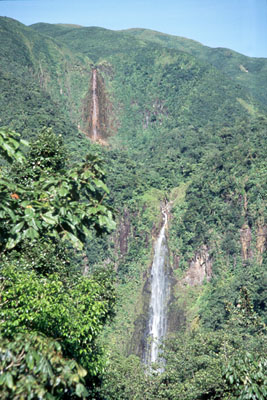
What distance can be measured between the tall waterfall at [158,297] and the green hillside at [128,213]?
0.76 metres

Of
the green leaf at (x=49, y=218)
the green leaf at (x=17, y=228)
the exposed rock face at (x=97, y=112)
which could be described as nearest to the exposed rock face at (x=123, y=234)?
the exposed rock face at (x=97, y=112)

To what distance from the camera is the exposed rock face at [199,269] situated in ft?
157

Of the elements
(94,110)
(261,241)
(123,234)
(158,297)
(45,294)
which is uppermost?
(45,294)

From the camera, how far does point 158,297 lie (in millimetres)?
48906

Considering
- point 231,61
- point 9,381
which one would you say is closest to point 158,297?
point 9,381

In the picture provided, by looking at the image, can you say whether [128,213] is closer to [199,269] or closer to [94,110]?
[199,269]

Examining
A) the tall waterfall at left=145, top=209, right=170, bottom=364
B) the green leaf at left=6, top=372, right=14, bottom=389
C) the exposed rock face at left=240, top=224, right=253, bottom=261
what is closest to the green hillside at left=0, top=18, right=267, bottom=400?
the green leaf at left=6, top=372, right=14, bottom=389

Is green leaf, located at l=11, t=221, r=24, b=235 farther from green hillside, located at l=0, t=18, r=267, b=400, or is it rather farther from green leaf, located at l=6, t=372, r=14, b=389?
green leaf, located at l=6, t=372, r=14, b=389

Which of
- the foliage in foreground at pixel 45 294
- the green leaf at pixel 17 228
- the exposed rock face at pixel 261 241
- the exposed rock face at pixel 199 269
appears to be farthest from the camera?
the exposed rock face at pixel 199 269

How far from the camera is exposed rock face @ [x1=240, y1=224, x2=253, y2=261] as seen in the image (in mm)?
45737

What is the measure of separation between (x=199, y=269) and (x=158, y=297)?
206 inches

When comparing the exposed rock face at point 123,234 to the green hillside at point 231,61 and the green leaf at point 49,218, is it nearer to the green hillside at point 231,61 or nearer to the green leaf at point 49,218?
the green leaf at point 49,218

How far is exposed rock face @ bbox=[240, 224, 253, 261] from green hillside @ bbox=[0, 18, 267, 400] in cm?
12

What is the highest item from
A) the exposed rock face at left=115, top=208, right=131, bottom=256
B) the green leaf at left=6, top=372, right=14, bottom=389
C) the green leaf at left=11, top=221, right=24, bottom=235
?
the green leaf at left=11, top=221, right=24, bottom=235
